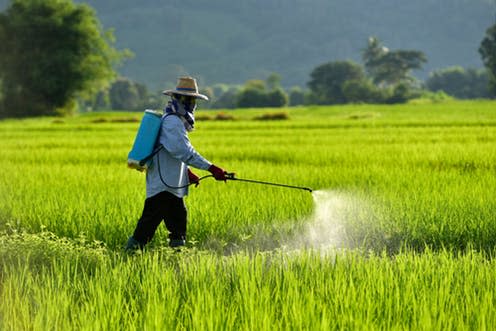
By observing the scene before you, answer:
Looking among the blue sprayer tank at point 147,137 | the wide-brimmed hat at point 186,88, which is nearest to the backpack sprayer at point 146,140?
the blue sprayer tank at point 147,137

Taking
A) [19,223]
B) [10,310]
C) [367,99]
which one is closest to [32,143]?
[19,223]

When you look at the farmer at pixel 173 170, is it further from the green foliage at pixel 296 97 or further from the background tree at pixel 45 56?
the green foliage at pixel 296 97

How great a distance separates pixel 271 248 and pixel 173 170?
106cm

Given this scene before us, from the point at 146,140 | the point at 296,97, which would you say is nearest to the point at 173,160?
the point at 146,140

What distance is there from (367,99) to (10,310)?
80938 millimetres

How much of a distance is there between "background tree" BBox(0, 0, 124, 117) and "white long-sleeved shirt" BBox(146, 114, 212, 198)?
4450cm

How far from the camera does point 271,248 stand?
5.09 metres

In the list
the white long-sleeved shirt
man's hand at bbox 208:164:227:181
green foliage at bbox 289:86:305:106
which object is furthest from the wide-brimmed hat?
green foliage at bbox 289:86:305:106

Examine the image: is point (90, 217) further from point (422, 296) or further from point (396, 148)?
point (396, 148)

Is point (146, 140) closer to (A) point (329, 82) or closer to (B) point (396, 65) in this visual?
(A) point (329, 82)

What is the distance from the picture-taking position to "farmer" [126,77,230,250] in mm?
4391

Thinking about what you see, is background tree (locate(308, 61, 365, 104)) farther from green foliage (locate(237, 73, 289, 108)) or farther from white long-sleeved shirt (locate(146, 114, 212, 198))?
white long-sleeved shirt (locate(146, 114, 212, 198))

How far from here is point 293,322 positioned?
268 centimetres

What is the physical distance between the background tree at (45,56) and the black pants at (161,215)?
4447 cm
